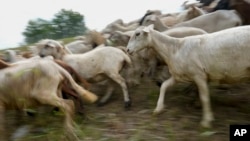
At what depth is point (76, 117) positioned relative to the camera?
752 cm

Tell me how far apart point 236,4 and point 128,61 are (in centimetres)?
279

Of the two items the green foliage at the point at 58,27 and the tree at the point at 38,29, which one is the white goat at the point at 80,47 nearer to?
the green foliage at the point at 58,27

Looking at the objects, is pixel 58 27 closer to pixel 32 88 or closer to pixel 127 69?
pixel 127 69

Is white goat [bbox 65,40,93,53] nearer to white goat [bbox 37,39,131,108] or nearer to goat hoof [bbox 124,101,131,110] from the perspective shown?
white goat [bbox 37,39,131,108]

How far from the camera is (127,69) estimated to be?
8969 millimetres

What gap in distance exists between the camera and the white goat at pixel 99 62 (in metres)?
8.41

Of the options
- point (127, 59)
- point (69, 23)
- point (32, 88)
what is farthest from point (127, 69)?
point (69, 23)

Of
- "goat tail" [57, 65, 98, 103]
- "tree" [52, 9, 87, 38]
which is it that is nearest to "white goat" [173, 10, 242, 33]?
"goat tail" [57, 65, 98, 103]

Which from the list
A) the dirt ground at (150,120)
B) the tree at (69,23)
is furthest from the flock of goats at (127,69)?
the tree at (69,23)

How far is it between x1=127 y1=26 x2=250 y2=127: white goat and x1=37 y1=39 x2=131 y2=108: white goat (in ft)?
3.51

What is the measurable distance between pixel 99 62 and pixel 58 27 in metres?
16.3

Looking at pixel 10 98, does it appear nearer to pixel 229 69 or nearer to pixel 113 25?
pixel 229 69

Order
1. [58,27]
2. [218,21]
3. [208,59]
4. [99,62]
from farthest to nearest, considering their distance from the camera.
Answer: [58,27] < [218,21] < [99,62] < [208,59]

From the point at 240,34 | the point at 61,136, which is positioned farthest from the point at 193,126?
the point at 61,136
